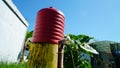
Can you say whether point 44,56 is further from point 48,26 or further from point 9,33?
point 9,33

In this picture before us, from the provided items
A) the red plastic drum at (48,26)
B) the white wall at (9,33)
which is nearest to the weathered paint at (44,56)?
the red plastic drum at (48,26)

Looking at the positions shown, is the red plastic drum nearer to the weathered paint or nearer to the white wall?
the weathered paint

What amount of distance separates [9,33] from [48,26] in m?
2.18

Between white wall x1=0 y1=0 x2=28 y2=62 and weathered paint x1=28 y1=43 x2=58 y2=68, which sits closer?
weathered paint x1=28 y1=43 x2=58 y2=68

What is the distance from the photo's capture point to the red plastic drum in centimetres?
189

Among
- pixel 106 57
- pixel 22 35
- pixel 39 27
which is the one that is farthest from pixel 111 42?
pixel 39 27

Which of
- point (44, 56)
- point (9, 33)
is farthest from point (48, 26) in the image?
point (9, 33)

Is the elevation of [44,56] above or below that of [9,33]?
below

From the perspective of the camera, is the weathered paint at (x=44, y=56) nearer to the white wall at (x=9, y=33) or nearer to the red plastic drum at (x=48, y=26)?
the red plastic drum at (x=48, y=26)

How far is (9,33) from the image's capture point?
153 inches

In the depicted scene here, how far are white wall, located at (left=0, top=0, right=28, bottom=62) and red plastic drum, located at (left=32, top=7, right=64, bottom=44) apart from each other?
1609 mm

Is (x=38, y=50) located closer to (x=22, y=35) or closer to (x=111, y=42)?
(x=22, y=35)

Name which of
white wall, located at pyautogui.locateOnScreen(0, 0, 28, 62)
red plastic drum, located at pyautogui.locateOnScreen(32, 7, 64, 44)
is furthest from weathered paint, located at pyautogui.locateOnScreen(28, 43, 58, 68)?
white wall, located at pyautogui.locateOnScreen(0, 0, 28, 62)

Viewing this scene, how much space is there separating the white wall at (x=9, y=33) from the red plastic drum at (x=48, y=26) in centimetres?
161
